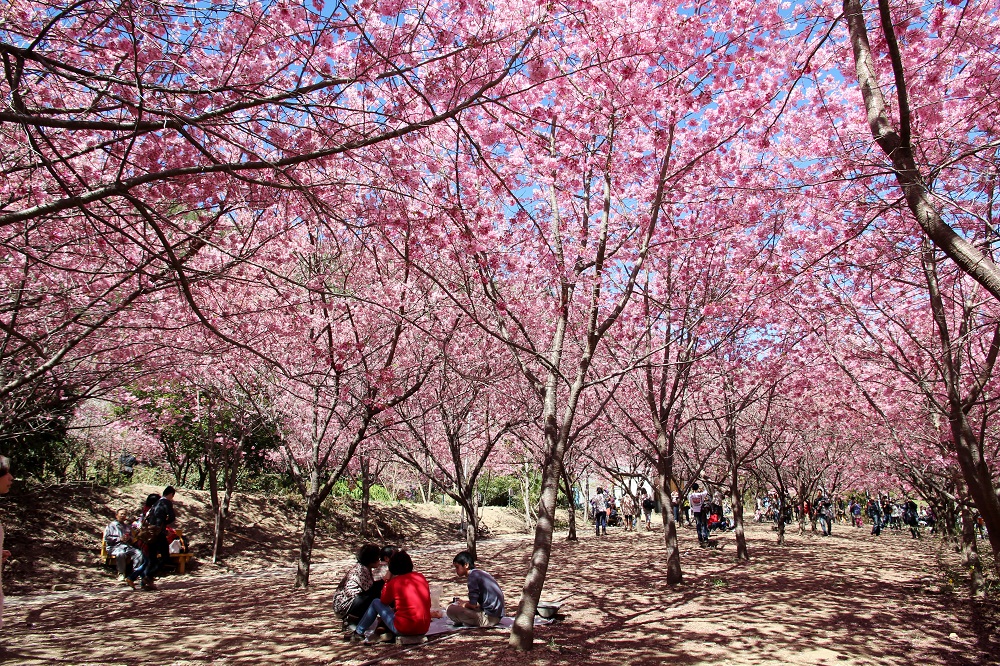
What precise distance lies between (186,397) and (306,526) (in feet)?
22.9

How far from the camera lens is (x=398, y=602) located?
5574 mm

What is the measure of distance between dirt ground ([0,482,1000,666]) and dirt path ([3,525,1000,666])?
0.02 m

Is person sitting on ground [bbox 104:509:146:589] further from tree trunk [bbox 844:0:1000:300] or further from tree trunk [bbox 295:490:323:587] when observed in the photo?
tree trunk [bbox 844:0:1000:300]

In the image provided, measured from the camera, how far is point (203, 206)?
5062 millimetres

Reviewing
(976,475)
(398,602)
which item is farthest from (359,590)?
(976,475)

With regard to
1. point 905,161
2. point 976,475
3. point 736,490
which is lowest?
point 736,490

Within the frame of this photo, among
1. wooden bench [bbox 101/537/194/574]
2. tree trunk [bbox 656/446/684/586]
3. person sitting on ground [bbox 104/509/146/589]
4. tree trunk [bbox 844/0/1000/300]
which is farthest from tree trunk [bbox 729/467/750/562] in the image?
person sitting on ground [bbox 104/509/146/589]

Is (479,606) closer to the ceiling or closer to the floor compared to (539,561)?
closer to the floor

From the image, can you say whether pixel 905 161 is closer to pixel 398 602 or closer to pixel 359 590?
pixel 398 602

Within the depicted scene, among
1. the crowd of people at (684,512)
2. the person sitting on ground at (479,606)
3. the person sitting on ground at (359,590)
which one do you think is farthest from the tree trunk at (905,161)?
the crowd of people at (684,512)

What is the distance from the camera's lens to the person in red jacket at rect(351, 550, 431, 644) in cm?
555

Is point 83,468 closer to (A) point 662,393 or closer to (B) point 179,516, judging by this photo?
(B) point 179,516

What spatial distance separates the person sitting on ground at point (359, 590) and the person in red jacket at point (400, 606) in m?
0.20

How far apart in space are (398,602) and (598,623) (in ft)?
7.94
